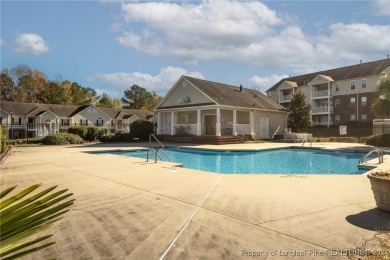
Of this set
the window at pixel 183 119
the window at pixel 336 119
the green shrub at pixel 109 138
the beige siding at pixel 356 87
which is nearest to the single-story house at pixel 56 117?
the window at pixel 183 119

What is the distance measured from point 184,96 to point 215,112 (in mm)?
3599

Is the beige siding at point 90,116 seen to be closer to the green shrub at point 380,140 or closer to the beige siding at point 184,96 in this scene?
the beige siding at point 184,96

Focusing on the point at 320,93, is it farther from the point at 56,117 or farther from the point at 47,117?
the point at 47,117

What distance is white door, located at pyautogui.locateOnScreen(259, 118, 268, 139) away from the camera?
3013 centimetres

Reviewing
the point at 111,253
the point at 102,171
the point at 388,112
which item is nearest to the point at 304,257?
the point at 111,253

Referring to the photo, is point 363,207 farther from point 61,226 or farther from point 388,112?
point 388,112

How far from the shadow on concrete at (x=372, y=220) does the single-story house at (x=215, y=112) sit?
65.6 feet

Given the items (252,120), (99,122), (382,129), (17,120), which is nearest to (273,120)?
(252,120)

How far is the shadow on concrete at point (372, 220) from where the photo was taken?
4.34 meters

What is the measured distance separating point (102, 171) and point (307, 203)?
6.74 metres

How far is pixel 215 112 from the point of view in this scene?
96.0ft

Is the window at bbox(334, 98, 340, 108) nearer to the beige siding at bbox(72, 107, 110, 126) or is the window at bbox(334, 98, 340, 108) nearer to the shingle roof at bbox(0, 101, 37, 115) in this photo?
the beige siding at bbox(72, 107, 110, 126)

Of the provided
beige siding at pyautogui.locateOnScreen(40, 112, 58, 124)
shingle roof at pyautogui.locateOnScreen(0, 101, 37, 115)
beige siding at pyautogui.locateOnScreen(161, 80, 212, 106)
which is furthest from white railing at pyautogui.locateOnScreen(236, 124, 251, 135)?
shingle roof at pyautogui.locateOnScreen(0, 101, 37, 115)

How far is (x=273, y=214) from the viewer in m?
4.94
